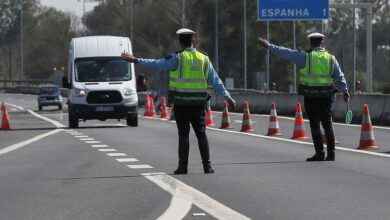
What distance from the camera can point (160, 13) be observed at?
379 feet

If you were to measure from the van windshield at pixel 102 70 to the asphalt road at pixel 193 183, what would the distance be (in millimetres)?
10792

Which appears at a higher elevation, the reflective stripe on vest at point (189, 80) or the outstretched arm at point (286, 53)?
the outstretched arm at point (286, 53)

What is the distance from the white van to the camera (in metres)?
30.9

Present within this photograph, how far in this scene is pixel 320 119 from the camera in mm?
15977

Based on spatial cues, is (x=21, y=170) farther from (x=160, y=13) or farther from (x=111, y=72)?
(x=160, y=13)

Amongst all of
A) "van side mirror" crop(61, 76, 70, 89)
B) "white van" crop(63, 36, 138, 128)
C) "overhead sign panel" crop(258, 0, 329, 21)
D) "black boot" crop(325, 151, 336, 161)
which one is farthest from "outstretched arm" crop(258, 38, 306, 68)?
"overhead sign panel" crop(258, 0, 329, 21)

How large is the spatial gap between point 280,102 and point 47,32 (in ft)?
355

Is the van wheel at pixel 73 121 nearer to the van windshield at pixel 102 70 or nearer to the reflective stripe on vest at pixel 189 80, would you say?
the van windshield at pixel 102 70

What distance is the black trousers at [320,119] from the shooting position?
15812 millimetres

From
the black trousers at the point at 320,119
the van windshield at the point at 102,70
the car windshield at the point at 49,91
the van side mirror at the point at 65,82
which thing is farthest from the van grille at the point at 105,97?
the car windshield at the point at 49,91

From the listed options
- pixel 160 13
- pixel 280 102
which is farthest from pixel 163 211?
pixel 160 13

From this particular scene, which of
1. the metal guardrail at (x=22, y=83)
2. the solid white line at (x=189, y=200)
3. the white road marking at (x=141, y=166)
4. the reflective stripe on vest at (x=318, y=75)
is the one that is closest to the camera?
the solid white line at (x=189, y=200)

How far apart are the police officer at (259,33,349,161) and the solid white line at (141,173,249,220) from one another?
3.48 meters

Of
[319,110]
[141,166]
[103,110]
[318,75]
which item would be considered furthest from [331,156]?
[103,110]
